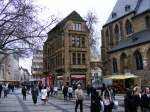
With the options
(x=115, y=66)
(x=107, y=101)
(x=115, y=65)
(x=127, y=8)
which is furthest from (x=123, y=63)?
(x=107, y=101)

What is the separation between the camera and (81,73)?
64.4 metres

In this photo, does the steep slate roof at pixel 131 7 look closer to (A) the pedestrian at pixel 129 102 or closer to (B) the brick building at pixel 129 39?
(B) the brick building at pixel 129 39

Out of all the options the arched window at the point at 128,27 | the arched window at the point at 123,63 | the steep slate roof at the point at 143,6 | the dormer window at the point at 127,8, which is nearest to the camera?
the arched window at the point at 123,63

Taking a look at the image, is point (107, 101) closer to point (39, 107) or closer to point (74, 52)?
point (39, 107)

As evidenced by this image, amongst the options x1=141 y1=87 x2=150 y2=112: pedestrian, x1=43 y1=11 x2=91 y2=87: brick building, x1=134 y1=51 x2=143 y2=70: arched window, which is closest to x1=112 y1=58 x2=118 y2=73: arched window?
x1=134 y1=51 x2=143 y2=70: arched window

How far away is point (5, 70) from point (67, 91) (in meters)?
85.0

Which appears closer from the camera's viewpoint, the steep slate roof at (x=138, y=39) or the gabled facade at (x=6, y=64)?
the gabled facade at (x=6, y=64)

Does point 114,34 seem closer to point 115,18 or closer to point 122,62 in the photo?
point 115,18

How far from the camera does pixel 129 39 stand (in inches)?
2095

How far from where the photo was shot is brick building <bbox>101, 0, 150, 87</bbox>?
150ft

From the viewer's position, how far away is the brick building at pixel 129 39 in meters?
45.8

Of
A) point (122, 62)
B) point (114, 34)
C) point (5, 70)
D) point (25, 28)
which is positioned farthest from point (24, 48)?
point (5, 70)

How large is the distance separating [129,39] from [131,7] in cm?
757

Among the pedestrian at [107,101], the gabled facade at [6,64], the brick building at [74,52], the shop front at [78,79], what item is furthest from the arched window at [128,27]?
the pedestrian at [107,101]
